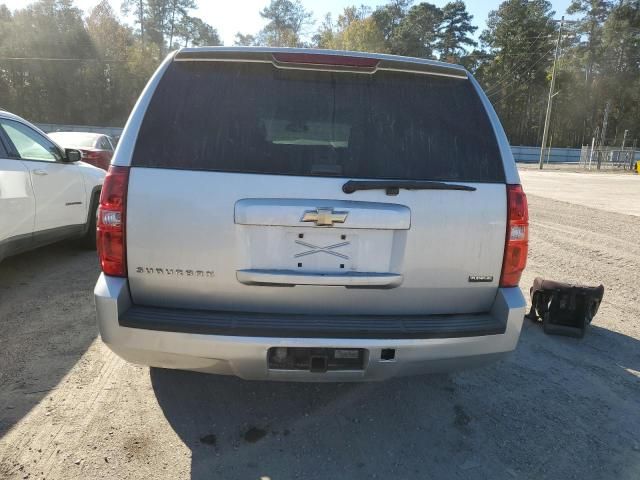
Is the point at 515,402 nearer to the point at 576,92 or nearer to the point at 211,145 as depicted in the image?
the point at 211,145

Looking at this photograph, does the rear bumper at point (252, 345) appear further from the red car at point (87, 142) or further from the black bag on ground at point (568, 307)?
the red car at point (87, 142)

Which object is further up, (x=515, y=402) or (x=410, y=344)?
(x=410, y=344)

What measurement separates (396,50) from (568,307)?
75256mm

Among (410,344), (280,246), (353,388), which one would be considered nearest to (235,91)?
(280,246)

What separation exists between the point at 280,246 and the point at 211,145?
1.99 feet

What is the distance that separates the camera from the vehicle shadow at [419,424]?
2521 millimetres

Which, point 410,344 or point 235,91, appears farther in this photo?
point 235,91

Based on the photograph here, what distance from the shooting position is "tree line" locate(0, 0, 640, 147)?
176 ft

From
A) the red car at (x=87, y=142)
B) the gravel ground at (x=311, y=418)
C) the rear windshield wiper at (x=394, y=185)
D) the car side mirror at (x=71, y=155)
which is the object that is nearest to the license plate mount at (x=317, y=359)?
the gravel ground at (x=311, y=418)

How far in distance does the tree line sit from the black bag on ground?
4679cm

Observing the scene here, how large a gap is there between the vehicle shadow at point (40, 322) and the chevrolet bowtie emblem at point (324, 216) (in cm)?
205

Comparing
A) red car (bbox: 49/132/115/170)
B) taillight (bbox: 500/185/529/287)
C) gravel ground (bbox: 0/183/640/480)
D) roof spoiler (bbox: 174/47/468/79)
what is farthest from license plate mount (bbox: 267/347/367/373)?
red car (bbox: 49/132/115/170)

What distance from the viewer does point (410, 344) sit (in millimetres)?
2311

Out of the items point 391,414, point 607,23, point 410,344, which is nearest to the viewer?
point 410,344
